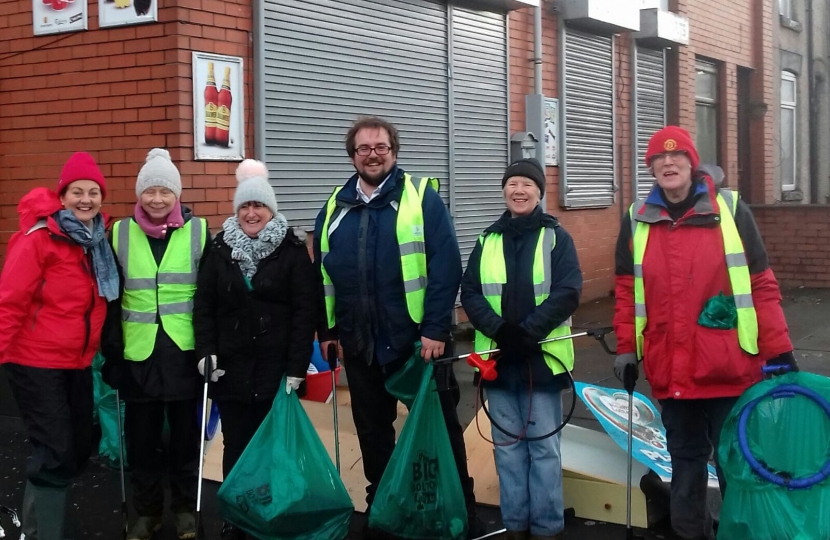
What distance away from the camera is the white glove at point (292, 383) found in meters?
4.23

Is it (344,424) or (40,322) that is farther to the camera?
(344,424)

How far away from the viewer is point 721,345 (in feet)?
12.5

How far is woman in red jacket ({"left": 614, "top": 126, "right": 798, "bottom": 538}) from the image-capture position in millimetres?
3816

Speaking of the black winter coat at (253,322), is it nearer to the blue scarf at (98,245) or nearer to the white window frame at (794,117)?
the blue scarf at (98,245)

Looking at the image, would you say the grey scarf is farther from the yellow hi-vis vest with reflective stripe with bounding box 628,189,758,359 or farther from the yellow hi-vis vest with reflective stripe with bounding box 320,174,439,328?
the yellow hi-vis vest with reflective stripe with bounding box 628,189,758,359

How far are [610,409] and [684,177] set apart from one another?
1.44 m

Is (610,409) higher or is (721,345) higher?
(721,345)

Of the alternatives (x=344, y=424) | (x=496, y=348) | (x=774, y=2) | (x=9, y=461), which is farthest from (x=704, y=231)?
(x=774, y=2)

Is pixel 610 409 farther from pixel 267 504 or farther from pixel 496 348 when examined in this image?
pixel 267 504

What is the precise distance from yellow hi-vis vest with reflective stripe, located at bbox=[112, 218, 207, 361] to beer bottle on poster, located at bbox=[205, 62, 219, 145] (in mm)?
2178

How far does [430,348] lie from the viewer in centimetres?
420

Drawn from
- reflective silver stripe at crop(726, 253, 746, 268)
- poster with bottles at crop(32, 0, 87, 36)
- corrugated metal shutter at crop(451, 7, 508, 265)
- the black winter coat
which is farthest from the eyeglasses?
corrugated metal shutter at crop(451, 7, 508, 265)

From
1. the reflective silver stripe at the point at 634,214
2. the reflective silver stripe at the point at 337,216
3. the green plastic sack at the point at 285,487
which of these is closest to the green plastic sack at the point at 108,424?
the green plastic sack at the point at 285,487

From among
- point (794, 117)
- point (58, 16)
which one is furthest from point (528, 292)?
point (794, 117)
